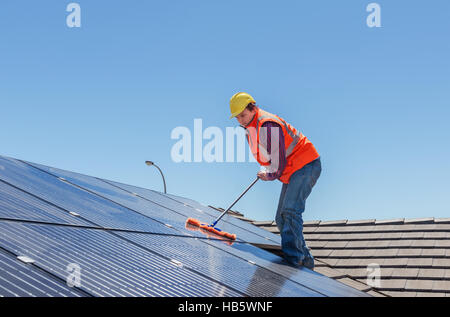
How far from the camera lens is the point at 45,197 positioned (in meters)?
4.64

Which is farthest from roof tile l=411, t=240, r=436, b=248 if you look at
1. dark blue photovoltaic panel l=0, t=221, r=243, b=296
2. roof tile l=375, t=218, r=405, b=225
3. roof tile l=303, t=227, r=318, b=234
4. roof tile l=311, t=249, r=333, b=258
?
dark blue photovoltaic panel l=0, t=221, r=243, b=296

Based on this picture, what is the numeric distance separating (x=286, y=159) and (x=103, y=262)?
3259mm

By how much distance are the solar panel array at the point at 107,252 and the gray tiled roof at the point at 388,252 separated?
2826mm

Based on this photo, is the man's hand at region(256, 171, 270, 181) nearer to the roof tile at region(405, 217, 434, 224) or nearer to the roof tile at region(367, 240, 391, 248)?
the roof tile at region(367, 240, 391, 248)

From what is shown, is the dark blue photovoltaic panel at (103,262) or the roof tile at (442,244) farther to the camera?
the roof tile at (442,244)

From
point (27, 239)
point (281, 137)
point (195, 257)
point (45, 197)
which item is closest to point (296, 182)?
point (281, 137)

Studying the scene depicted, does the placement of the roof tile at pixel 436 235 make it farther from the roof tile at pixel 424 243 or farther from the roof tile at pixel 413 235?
the roof tile at pixel 424 243

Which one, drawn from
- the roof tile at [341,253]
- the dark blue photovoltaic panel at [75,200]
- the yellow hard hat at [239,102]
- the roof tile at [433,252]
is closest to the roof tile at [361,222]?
the roof tile at [341,253]

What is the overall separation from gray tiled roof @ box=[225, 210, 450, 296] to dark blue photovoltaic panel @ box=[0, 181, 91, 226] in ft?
14.7

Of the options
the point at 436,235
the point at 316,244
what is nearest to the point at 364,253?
the point at 316,244

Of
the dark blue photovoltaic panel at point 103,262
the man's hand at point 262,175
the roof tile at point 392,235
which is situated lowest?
the roof tile at point 392,235

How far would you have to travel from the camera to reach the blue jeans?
583 cm

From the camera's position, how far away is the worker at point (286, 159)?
18.5 feet
